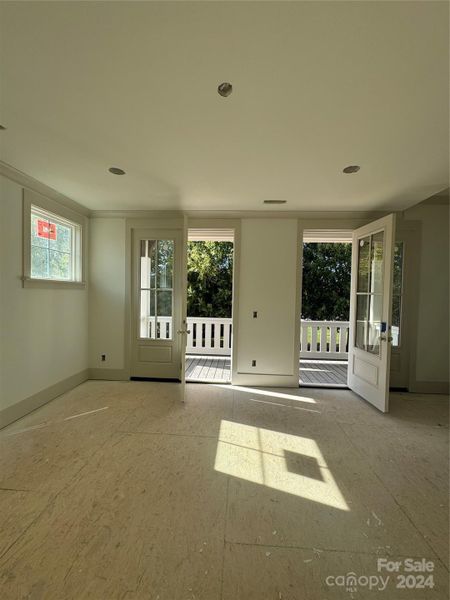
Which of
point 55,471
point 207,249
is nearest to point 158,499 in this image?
point 55,471

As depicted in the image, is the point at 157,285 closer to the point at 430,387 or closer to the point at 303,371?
the point at 303,371

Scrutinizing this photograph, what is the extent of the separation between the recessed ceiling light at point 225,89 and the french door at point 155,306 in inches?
106

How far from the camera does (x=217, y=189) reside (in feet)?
10.2

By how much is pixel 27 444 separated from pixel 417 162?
4.21 metres

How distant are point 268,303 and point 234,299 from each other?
1.66 feet

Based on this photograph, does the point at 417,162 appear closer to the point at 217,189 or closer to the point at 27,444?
the point at 217,189

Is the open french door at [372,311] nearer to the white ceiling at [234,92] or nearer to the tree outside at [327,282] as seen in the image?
the white ceiling at [234,92]

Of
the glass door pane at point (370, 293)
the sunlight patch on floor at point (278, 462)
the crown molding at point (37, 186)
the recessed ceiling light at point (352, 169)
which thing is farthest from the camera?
the glass door pane at point (370, 293)

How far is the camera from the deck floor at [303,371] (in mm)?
4350

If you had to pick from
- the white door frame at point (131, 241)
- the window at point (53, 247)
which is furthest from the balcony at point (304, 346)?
the window at point (53, 247)

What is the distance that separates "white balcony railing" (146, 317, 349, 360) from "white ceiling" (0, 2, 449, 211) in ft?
11.7

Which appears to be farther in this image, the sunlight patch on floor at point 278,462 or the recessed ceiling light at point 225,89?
the sunlight patch on floor at point 278,462

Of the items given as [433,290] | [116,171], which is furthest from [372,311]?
[116,171]

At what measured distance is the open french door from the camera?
3160 mm
